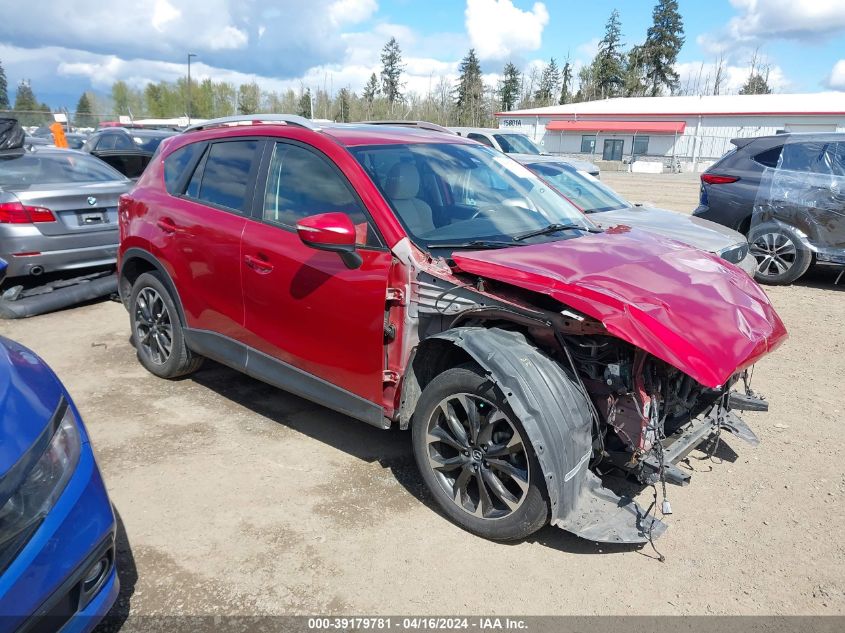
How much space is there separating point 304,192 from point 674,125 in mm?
47264

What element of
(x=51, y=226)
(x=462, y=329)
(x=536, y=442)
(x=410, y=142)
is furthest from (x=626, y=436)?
(x=51, y=226)

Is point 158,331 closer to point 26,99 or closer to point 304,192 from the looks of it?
point 304,192

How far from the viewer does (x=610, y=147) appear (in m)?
47.4

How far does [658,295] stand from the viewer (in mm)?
2805

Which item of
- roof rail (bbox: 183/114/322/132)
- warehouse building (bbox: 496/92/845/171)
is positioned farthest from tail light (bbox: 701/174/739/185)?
warehouse building (bbox: 496/92/845/171)

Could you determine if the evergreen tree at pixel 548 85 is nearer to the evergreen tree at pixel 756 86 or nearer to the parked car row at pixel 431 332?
the evergreen tree at pixel 756 86

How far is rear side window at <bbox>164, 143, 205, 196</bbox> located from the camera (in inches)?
177

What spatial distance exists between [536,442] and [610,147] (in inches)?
1917

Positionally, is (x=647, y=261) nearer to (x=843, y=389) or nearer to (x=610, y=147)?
(x=843, y=389)

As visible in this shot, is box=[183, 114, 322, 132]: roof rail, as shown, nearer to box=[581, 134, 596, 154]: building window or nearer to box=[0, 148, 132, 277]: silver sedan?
box=[0, 148, 132, 277]: silver sedan

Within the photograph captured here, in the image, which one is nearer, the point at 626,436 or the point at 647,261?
the point at 626,436

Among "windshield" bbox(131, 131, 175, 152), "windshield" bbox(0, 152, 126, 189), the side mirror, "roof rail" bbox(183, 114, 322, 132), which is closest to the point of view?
the side mirror

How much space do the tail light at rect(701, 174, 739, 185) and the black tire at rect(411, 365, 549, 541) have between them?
283 inches

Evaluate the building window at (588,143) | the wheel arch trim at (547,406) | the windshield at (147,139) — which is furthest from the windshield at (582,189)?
the building window at (588,143)
